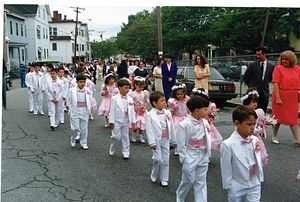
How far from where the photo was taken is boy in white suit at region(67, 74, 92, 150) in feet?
21.7

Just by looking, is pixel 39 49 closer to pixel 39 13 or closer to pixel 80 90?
pixel 39 13

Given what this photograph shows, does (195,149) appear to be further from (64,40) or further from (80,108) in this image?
(64,40)

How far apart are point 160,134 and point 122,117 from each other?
1.65 metres

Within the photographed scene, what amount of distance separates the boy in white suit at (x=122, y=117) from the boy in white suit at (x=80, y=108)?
0.97 m

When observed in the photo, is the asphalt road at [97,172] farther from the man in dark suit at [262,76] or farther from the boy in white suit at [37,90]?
the boy in white suit at [37,90]

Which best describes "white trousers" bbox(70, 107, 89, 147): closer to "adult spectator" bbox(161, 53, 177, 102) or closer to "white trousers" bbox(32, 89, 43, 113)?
"adult spectator" bbox(161, 53, 177, 102)

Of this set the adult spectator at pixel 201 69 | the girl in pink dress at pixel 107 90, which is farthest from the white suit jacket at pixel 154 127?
the adult spectator at pixel 201 69

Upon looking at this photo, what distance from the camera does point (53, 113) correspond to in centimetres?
857

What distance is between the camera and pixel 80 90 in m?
6.68

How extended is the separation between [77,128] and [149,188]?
9.43 feet

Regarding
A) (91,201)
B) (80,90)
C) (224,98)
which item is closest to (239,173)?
(91,201)

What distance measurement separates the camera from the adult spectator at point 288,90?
249 inches

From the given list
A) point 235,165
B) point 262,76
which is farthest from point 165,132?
point 262,76

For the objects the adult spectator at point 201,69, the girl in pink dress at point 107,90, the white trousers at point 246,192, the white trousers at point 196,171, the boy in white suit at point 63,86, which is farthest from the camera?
the boy in white suit at point 63,86
